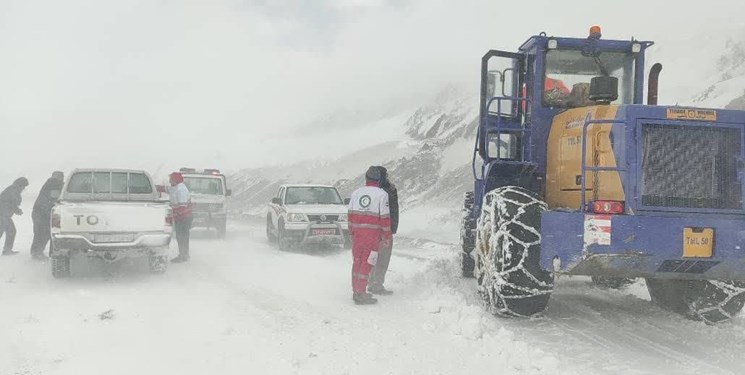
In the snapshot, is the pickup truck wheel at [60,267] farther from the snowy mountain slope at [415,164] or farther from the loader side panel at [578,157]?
the snowy mountain slope at [415,164]

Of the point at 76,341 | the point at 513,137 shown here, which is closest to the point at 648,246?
the point at 513,137

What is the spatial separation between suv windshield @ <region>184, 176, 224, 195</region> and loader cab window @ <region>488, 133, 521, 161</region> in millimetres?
12676

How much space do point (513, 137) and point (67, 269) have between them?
7.14 m

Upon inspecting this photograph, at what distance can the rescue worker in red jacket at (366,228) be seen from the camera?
7758mm

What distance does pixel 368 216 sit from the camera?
790 cm

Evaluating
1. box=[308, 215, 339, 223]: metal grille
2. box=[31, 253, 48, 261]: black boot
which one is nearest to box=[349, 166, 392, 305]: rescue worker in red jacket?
box=[308, 215, 339, 223]: metal grille

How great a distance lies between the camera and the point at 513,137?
788 centimetres

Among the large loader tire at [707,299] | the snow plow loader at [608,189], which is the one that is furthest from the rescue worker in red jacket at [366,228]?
the large loader tire at [707,299]

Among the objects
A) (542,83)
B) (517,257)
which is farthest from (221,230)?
(517,257)

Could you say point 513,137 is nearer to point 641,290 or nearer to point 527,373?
point 641,290

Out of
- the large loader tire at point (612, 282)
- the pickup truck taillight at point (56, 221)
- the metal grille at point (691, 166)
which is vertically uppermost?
the metal grille at point (691, 166)

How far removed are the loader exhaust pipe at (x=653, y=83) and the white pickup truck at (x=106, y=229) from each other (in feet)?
24.2

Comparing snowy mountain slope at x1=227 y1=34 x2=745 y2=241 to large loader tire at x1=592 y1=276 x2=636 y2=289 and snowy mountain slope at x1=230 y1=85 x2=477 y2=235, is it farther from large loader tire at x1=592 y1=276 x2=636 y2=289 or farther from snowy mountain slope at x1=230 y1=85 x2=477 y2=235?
large loader tire at x1=592 y1=276 x2=636 y2=289

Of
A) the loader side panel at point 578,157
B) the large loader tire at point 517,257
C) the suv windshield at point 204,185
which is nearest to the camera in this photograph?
the loader side panel at point 578,157
